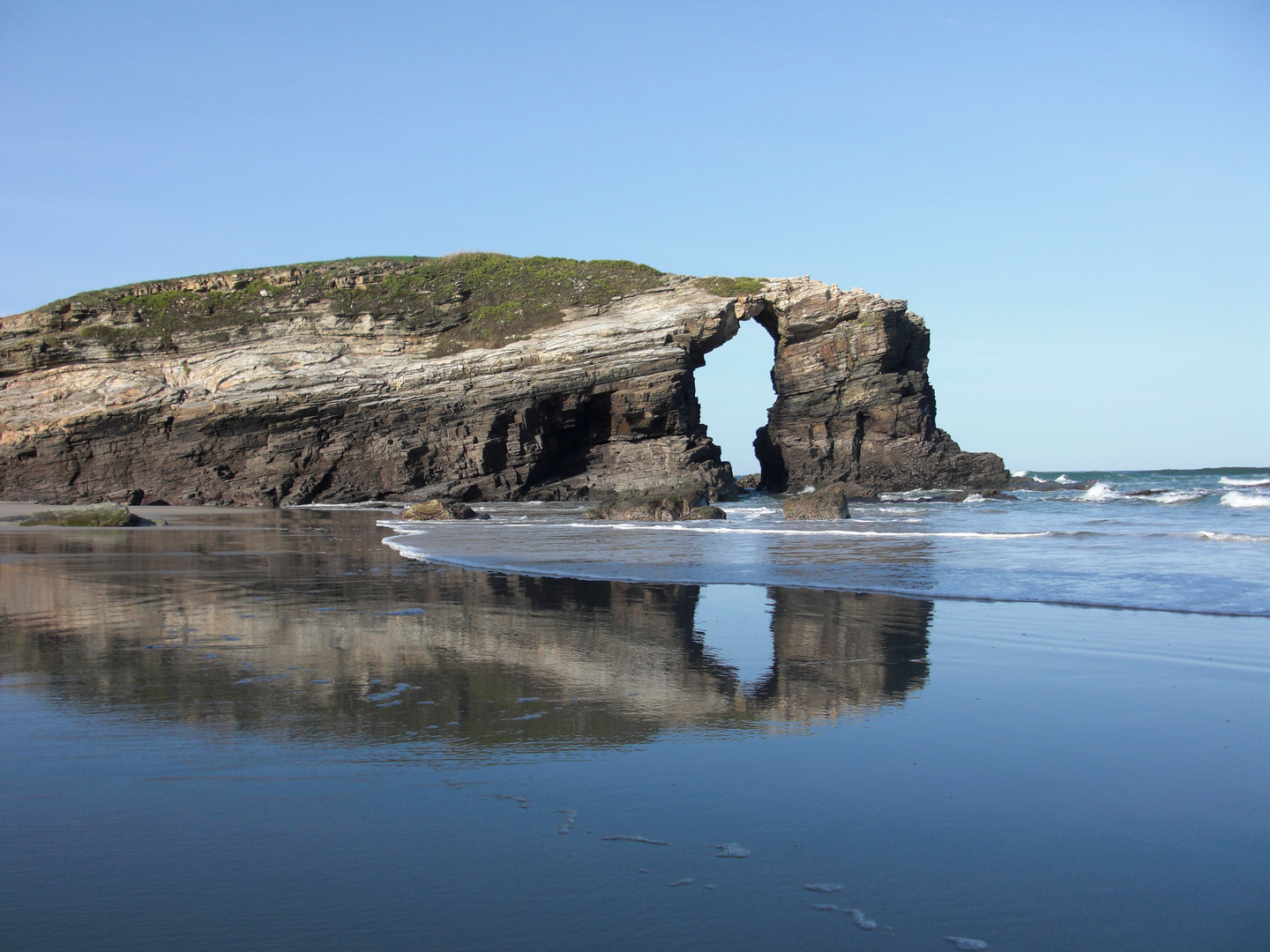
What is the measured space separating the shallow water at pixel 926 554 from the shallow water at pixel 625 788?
2177mm

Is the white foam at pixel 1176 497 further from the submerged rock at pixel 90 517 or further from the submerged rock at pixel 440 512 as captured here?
the submerged rock at pixel 90 517

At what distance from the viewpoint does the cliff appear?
28.9 m

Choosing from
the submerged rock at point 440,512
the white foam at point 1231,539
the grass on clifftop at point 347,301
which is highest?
the grass on clifftop at point 347,301

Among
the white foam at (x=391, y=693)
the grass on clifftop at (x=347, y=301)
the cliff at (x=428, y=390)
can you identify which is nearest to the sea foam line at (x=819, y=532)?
the white foam at (x=391, y=693)

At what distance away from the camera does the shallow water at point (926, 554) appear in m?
6.79

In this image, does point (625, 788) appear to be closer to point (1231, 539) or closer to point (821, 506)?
point (1231, 539)

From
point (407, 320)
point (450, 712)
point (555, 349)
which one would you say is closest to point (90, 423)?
point (407, 320)

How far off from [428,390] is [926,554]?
75.5 feet

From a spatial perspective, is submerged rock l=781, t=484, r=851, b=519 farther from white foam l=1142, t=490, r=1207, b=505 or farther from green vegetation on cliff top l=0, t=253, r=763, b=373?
green vegetation on cliff top l=0, t=253, r=763, b=373

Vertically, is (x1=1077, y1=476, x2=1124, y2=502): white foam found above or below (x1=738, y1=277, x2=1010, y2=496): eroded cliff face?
below

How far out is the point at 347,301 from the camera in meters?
32.5

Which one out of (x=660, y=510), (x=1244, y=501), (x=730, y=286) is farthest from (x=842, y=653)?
(x=730, y=286)

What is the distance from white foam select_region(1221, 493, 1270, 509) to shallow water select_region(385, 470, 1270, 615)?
15.8ft

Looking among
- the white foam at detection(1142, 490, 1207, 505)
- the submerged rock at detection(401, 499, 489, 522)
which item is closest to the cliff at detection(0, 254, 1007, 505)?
the white foam at detection(1142, 490, 1207, 505)
